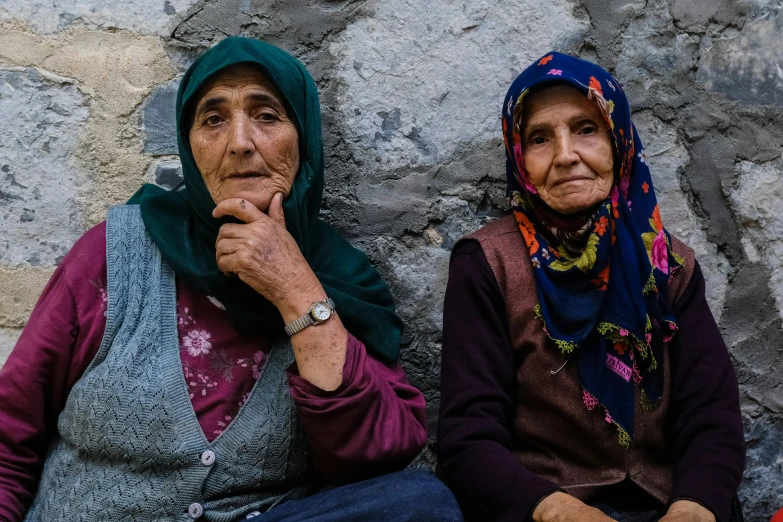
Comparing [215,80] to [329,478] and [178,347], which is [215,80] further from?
[329,478]

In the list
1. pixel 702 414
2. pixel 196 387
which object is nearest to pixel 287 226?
pixel 196 387

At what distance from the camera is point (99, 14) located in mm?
2336

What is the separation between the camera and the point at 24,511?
1.95m

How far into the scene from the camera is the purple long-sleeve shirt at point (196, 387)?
1912 millimetres

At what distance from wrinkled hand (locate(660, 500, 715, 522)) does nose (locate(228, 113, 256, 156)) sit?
1266mm

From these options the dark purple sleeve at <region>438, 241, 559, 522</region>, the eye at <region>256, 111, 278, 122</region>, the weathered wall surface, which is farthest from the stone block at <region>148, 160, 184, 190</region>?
the dark purple sleeve at <region>438, 241, 559, 522</region>

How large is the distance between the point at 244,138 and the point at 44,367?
2.25 feet

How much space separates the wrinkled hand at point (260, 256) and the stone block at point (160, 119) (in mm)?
490

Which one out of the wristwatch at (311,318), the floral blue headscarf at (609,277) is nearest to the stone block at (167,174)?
the wristwatch at (311,318)

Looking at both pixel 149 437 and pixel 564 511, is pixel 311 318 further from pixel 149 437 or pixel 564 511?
pixel 564 511

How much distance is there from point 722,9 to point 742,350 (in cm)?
101

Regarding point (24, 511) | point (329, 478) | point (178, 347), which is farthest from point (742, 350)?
point (24, 511)

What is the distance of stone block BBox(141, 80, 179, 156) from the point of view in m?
2.38

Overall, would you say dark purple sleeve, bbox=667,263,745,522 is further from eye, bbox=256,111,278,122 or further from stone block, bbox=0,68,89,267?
stone block, bbox=0,68,89,267
